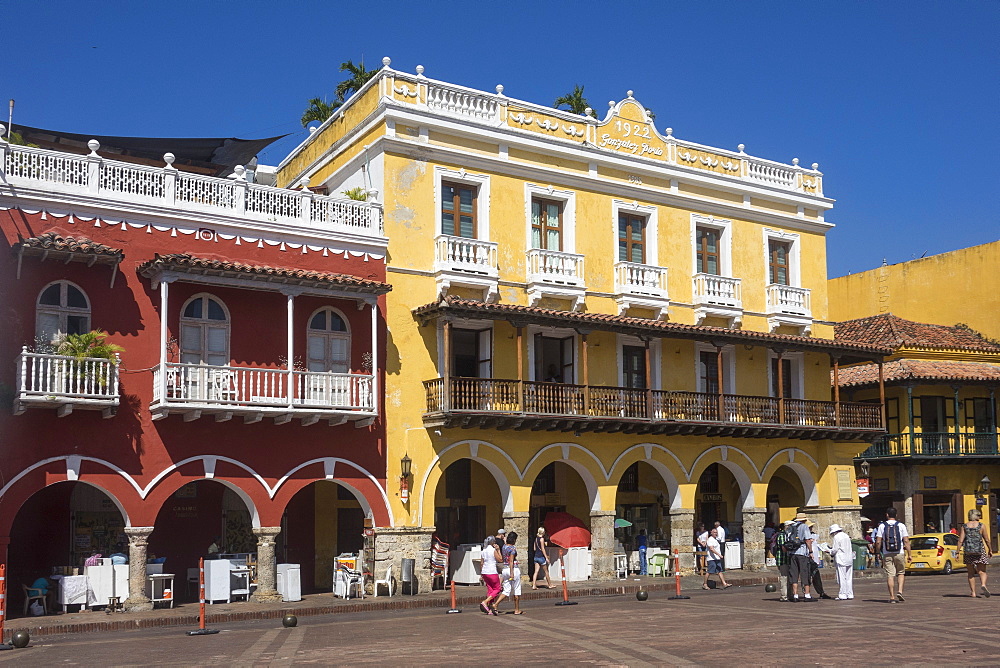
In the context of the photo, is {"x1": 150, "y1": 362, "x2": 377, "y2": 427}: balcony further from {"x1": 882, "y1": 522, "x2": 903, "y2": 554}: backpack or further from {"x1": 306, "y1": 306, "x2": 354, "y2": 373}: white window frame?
{"x1": 882, "y1": 522, "x2": 903, "y2": 554}: backpack

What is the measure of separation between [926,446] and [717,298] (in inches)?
426

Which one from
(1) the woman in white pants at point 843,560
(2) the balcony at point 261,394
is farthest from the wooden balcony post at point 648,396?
(1) the woman in white pants at point 843,560

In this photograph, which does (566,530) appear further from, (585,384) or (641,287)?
(641,287)

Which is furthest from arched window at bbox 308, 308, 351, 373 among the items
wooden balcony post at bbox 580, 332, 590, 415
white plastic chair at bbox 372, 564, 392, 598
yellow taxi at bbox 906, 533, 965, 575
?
yellow taxi at bbox 906, 533, 965, 575

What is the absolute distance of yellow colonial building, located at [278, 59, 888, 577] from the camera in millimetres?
26641

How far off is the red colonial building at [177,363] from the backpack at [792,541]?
9021 millimetres

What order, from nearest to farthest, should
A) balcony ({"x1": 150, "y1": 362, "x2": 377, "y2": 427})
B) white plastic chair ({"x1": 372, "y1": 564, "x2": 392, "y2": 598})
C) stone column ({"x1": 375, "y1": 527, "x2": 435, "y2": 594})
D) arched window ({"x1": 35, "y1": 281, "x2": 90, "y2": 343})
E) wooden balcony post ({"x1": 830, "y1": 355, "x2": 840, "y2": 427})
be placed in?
arched window ({"x1": 35, "y1": 281, "x2": 90, "y2": 343})
balcony ({"x1": 150, "y1": 362, "x2": 377, "y2": 427})
white plastic chair ({"x1": 372, "y1": 564, "x2": 392, "y2": 598})
stone column ({"x1": 375, "y1": 527, "x2": 435, "y2": 594})
wooden balcony post ({"x1": 830, "y1": 355, "x2": 840, "y2": 427})

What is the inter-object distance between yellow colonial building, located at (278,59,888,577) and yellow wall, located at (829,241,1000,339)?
457 inches

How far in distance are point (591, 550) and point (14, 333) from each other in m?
14.7

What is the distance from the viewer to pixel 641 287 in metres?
30.0

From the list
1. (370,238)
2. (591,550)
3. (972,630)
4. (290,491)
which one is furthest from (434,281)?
(972,630)

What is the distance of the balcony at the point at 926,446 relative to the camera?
120ft

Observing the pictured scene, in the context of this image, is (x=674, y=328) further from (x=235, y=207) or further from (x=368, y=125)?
(x=235, y=207)

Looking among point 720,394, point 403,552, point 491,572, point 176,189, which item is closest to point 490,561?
point 491,572
